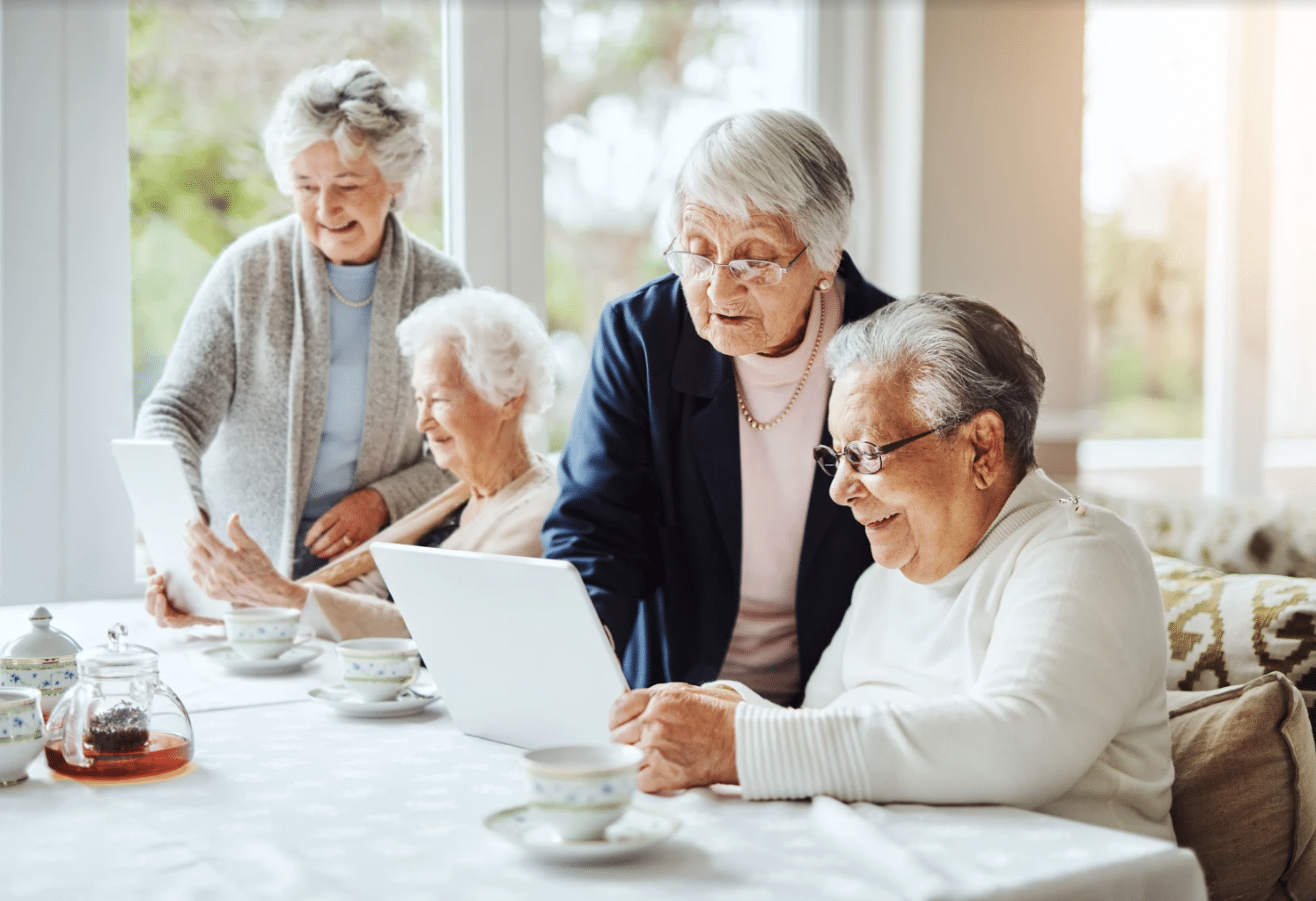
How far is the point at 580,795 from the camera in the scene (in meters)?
1.06

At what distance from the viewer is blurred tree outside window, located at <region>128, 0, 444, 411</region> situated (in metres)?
2.94

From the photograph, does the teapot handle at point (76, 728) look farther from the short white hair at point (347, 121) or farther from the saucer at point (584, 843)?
the short white hair at point (347, 121)

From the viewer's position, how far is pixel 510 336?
235 centimetres

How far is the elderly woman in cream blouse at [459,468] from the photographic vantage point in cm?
217

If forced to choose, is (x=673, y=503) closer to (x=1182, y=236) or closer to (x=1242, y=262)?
(x=1242, y=262)

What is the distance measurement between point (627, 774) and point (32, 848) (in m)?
0.52

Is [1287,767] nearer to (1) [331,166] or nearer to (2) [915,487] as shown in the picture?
(2) [915,487]

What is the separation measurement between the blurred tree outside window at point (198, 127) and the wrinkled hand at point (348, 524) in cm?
70

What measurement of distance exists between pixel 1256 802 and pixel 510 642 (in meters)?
0.87

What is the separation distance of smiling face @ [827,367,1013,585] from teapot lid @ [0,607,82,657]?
95cm

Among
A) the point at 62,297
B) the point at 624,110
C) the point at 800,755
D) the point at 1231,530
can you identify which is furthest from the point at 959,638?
the point at 624,110

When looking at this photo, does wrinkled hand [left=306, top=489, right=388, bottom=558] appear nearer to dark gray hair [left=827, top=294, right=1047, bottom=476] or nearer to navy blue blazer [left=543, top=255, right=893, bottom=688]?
navy blue blazer [left=543, top=255, right=893, bottom=688]

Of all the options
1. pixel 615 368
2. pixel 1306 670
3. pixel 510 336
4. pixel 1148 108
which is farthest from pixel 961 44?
pixel 1306 670

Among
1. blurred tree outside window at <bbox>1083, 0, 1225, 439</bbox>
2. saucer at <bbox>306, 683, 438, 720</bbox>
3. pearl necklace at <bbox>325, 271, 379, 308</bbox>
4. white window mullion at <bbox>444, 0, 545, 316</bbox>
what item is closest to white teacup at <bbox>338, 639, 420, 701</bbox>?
saucer at <bbox>306, 683, 438, 720</bbox>
